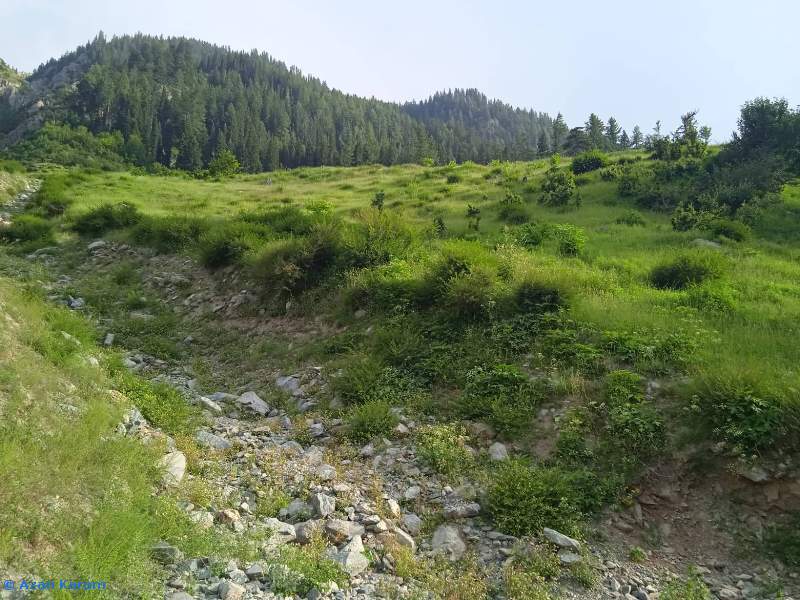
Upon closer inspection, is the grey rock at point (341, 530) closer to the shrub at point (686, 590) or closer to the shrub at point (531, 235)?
the shrub at point (686, 590)

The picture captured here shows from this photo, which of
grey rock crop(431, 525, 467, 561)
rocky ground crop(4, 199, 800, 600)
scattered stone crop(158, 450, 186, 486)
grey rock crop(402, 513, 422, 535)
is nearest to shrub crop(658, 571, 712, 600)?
rocky ground crop(4, 199, 800, 600)

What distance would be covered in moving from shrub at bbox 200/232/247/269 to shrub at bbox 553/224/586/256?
7799 mm

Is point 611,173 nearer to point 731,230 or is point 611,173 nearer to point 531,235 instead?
point 731,230

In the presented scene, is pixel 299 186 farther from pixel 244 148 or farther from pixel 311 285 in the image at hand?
pixel 244 148

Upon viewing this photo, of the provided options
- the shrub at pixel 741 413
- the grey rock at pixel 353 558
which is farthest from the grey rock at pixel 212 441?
the shrub at pixel 741 413

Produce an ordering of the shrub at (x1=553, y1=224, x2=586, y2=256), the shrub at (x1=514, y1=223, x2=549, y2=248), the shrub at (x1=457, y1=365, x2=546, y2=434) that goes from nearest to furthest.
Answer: the shrub at (x1=457, y1=365, x2=546, y2=434)
the shrub at (x1=553, y1=224, x2=586, y2=256)
the shrub at (x1=514, y1=223, x2=549, y2=248)

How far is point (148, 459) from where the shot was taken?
4.94 metres

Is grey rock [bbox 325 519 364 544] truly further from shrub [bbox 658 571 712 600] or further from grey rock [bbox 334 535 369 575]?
shrub [bbox 658 571 712 600]

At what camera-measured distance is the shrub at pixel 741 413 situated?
5.11 m

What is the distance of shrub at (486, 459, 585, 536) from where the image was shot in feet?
16.0

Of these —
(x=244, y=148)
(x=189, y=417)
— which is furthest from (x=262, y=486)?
(x=244, y=148)

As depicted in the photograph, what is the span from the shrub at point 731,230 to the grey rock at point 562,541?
1209 cm

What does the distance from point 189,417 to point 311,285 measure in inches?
179

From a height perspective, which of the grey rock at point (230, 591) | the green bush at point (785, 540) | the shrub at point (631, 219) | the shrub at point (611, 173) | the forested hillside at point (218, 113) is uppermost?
the forested hillside at point (218, 113)
